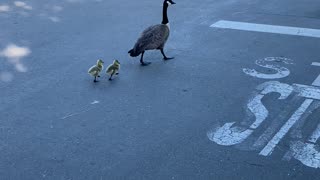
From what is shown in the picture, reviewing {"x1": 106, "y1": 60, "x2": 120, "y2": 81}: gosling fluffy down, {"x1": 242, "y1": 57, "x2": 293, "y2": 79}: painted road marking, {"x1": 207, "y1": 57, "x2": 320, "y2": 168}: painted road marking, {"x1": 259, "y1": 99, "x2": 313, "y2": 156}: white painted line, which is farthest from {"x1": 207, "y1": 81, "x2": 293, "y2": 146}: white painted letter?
{"x1": 106, "y1": 60, "x2": 120, "y2": 81}: gosling fluffy down

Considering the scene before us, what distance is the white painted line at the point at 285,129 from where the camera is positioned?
5261 millimetres

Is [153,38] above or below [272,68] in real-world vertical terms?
above

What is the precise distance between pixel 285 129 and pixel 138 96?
6.88ft

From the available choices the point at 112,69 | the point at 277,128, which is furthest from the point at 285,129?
the point at 112,69

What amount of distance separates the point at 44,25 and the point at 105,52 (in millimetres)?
2584

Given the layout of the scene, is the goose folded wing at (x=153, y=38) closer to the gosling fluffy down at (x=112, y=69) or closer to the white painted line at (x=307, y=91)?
the gosling fluffy down at (x=112, y=69)

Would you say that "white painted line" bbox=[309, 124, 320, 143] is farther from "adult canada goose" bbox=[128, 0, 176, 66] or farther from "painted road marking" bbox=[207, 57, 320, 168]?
"adult canada goose" bbox=[128, 0, 176, 66]

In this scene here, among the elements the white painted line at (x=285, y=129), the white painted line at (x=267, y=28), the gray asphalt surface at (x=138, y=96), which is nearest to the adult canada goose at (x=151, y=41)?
the gray asphalt surface at (x=138, y=96)

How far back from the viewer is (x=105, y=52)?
877 centimetres

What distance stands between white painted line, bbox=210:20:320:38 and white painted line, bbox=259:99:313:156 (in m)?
3.35

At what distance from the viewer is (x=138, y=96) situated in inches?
269

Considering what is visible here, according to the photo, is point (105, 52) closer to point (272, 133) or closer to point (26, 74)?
point (26, 74)

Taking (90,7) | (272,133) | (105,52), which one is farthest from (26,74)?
(90,7)

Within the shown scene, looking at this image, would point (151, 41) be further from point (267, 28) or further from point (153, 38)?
point (267, 28)
